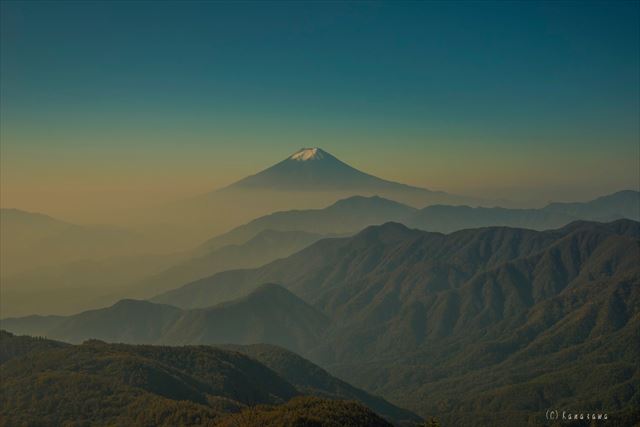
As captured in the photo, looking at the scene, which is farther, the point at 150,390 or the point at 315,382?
the point at 315,382

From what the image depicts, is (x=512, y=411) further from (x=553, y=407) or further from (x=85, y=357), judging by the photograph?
(x=85, y=357)

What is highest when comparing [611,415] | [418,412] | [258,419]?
[258,419]

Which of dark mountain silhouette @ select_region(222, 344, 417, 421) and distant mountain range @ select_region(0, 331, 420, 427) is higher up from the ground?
distant mountain range @ select_region(0, 331, 420, 427)

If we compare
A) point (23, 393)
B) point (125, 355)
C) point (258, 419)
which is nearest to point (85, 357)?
point (125, 355)

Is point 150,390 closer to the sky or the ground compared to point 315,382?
closer to the sky

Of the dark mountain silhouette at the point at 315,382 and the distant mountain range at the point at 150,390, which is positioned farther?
the dark mountain silhouette at the point at 315,382

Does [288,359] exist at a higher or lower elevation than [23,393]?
lower

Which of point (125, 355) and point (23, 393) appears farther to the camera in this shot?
point (125, 355)

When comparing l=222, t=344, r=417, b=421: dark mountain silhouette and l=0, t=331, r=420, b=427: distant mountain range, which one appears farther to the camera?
l=222, t=344, r=417, b=421: dark mountain silhouette
